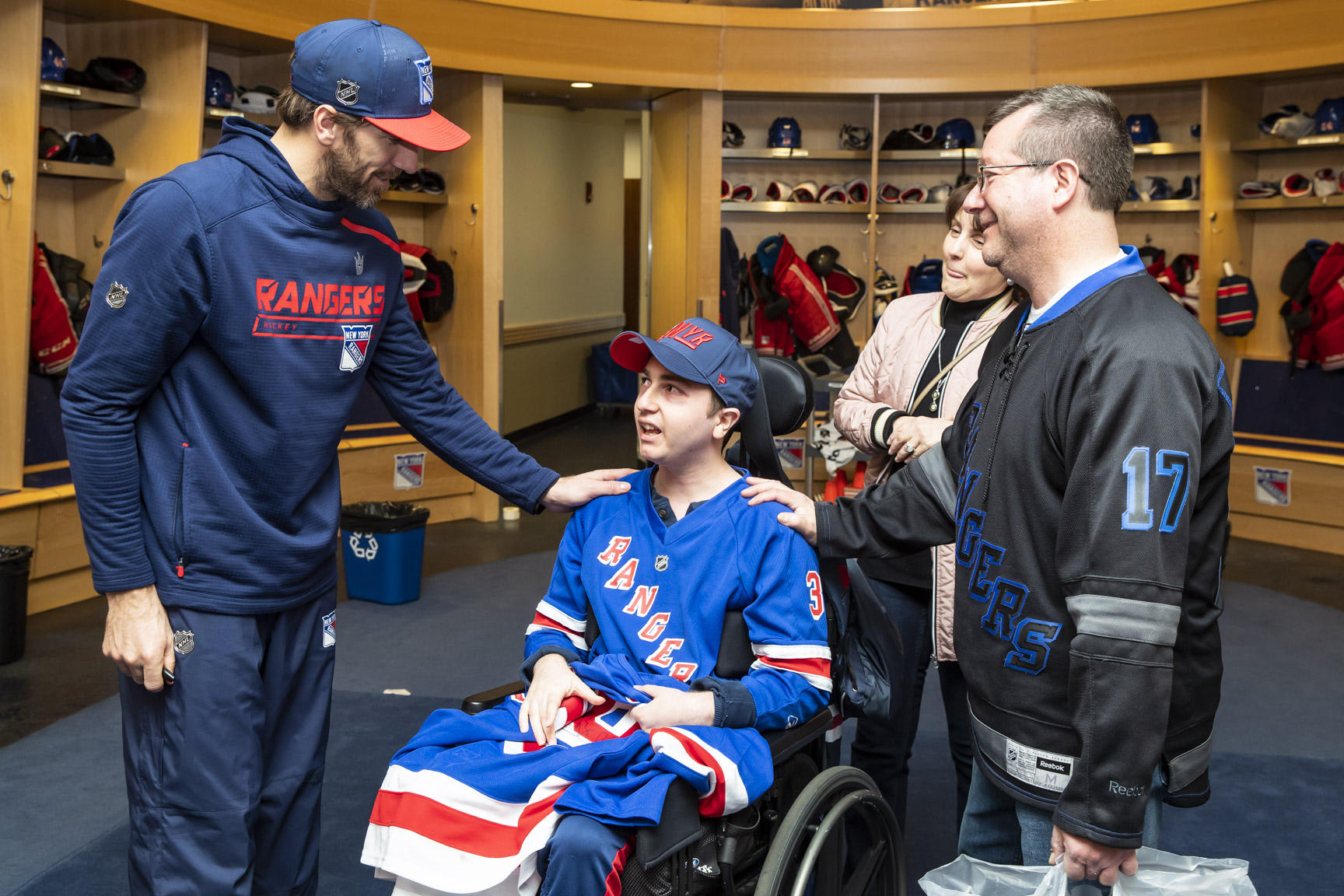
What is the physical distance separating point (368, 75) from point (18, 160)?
322 centimetres

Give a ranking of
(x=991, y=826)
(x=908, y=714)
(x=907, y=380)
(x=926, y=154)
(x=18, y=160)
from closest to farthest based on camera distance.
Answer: (x=991, y=826) < (x=908, y=714) < (x=907, y=380) < (x=18, y=160) < (x=926, y=154)

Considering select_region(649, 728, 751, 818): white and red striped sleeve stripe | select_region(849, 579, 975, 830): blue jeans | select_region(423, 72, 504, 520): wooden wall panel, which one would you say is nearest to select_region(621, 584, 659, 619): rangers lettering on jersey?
select_region(649, 728, 751, 818): white and red striped sleeve stripe

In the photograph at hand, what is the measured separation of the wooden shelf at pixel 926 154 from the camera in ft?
21.7

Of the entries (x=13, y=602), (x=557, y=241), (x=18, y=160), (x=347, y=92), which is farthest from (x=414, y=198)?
(x=347, y=92)

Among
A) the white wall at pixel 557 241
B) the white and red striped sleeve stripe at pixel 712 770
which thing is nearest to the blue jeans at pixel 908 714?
the white and red striped sleeve stripe at pixel 712 770

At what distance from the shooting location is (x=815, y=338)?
21.7ft

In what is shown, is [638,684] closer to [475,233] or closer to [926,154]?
[475,233]

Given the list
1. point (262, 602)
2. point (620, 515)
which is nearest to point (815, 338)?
point (620, 515)

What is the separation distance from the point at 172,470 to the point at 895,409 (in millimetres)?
1457

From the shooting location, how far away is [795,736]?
176 centimetres

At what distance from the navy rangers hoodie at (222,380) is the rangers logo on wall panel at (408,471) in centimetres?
418

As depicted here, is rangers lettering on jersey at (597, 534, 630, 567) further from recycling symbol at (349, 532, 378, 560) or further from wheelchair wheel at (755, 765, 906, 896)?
recycling symbol at (349, 532, 378, 560)

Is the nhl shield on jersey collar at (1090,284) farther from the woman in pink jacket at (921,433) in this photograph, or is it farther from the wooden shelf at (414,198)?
the wooden shelf at (414,198)

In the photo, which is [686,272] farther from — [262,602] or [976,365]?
[262,602]
